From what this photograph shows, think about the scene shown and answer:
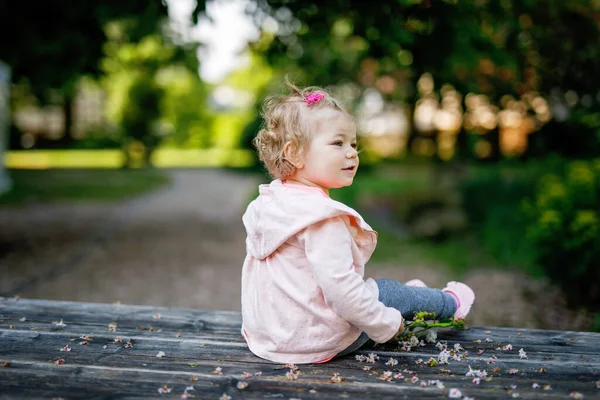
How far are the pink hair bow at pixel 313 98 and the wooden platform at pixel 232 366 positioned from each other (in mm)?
1053

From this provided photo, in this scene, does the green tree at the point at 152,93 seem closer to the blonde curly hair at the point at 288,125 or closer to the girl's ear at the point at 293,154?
the blonde curly hair at the point at 288,125

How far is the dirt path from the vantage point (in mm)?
6559

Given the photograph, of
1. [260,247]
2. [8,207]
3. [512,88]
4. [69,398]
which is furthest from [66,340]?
[8,207]

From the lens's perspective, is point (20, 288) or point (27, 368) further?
point (20, 288)

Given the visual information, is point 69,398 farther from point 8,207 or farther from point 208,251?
point 8,207

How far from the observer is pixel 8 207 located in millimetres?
12672

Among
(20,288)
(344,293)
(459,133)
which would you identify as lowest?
(20,288)

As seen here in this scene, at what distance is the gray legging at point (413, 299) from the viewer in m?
2.56

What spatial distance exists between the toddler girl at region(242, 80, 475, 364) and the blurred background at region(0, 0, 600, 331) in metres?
0.64

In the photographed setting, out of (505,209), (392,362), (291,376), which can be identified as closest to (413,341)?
(392,362)

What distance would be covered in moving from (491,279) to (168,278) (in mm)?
4094

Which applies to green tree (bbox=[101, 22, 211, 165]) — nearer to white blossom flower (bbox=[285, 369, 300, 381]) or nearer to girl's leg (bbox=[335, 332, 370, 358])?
girl's leg (bbox=[335, 332, 370, 358])

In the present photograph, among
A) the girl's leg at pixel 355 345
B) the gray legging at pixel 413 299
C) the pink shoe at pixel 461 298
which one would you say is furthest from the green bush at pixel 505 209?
the girl's leg at pixel 355 345

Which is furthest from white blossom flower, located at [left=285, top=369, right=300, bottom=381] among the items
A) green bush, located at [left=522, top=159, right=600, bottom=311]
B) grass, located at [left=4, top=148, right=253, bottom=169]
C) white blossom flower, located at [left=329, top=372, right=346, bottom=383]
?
grass, located at [left=4, top=148, right=253, bottom=169]
